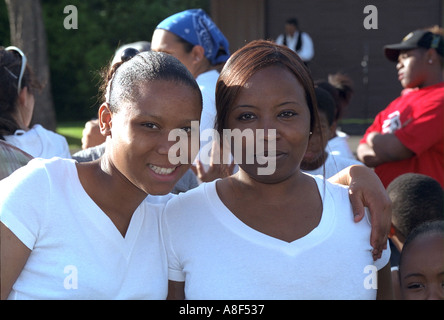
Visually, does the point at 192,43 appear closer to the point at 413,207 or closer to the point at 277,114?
the point at 413,207

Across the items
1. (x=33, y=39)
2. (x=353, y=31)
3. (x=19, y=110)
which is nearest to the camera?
(x=19, y=110)

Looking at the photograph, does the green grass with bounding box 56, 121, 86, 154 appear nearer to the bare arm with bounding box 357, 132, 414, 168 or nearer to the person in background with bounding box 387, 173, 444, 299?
the bare arm with bounding box 357, 132, 414, 168

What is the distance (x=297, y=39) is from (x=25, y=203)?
35.4 ft

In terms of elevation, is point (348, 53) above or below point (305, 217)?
below

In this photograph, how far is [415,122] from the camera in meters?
4.33

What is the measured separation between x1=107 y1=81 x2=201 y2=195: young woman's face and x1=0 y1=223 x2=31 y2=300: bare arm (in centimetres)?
40

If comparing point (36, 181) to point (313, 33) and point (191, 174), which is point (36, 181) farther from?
point (313, 33)

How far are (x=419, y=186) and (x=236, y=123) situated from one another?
154 cm

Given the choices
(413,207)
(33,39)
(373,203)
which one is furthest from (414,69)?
(33,39)

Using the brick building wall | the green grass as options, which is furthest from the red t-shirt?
the green grass

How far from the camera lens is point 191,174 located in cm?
337

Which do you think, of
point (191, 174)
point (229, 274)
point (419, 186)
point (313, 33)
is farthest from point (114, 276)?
point (313, 33)

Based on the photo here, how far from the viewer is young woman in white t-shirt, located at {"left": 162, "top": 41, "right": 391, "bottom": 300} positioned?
197cm

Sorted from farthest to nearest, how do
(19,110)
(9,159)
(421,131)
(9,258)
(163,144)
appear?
(421,131)
(19,110)
(9,159)
(163,144)
(9,258)
